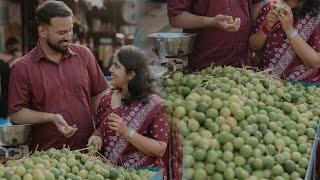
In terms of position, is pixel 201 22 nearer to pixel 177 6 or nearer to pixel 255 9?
pixel 177 6

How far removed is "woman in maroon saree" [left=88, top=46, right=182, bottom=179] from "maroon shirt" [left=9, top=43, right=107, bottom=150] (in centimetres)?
27

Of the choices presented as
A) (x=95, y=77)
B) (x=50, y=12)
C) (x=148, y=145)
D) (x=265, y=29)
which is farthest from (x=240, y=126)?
(x=50, y=12)

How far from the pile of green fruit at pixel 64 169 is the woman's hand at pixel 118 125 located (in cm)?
16

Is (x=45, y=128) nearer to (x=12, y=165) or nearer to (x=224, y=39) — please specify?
(x=12, y=165)

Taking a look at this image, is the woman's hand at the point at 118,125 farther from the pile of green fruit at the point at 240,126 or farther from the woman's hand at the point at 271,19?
the woman's hand at the point at 271,19

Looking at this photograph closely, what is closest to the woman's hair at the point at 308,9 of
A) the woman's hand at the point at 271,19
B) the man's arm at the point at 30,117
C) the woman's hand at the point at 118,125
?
the woman's hand at the point at 271,19

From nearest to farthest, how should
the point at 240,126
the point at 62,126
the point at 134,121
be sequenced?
the point at 240,126 < the point at 134,121 < the point at 62,126

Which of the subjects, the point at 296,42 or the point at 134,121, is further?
the point at 296,42

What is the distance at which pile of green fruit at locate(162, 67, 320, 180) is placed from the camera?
2279mm

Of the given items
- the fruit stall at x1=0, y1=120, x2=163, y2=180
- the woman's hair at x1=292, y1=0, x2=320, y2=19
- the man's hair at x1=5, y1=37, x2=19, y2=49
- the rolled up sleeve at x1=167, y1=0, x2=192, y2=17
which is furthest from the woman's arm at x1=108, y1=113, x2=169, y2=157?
the man's hair at x1=5, y1=37, x2=19, y2=49

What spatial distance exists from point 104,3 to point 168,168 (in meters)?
1.89

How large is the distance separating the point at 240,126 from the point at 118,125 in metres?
0.58

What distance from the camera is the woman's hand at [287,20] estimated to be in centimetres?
290

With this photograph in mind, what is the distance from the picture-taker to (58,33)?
122 inches
